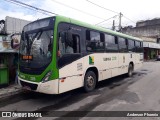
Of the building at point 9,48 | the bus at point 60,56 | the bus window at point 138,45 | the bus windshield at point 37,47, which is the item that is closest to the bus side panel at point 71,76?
the bus at point 60,56

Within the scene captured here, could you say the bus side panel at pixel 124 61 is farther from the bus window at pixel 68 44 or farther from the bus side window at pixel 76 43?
the bus window at pixel 68 44

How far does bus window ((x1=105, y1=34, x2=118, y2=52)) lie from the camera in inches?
350

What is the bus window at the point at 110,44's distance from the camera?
8898 mm

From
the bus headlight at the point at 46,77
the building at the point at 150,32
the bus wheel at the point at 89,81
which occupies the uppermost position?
the building at the point at 150,32

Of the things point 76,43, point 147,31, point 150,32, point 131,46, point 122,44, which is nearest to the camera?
point 76,43

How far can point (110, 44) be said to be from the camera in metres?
9.24

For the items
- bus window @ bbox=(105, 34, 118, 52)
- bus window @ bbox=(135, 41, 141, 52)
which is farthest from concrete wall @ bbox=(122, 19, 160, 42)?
bus window @ bbox=(105, 34, 118, 52)

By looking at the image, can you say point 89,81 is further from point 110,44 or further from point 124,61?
point 124,61

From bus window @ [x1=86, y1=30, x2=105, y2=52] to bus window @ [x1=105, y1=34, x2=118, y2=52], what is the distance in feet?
1.49

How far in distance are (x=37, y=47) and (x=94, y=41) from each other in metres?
2.93

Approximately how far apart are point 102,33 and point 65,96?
12.1 feet

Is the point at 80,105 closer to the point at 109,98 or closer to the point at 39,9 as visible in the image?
the point at 109,98

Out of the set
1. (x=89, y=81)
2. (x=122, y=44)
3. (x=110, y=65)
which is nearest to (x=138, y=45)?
(x=122, y=44)

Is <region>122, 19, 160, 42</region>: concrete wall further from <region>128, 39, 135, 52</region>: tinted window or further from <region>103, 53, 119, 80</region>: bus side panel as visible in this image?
<region>103, 53, 119, 80</region>: bus side panel
